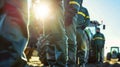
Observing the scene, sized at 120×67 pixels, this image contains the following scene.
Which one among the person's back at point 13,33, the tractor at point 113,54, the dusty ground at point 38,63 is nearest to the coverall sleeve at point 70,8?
the dusty ground at point 38,63

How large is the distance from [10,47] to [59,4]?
153 centimetres

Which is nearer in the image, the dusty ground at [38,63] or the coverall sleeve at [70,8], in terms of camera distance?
the coverall sleeve at [70,8]

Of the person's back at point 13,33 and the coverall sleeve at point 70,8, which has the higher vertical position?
the coverall sleeve at point 70,8

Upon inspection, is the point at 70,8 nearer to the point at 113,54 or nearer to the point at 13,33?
the point at 13,33

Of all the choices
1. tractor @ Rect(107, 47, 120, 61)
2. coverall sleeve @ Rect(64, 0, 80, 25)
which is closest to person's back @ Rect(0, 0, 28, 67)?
coverall sleeve @ Rect(64, 0, 80, 25)

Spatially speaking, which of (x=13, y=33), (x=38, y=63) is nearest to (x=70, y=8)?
(x=38, y=63)

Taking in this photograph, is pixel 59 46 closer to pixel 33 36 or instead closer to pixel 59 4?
pixel 59 4

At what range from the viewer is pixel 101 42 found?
1673 cm

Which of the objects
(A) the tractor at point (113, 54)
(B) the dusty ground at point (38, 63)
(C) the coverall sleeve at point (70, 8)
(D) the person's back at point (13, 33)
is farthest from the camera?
(A) the tractor at point (113, 54)

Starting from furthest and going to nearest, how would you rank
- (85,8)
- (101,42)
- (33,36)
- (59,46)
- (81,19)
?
(101,42) → (85,8) → (81,19) → (33,36) → (59,46)

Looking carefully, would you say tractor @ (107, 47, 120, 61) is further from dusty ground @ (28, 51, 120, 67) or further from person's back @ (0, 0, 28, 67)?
person's back @ (0, 0, 28, 67)

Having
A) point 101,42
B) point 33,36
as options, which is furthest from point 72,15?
point 101,42

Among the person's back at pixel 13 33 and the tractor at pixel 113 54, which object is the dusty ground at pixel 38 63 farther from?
the tractor at pixel 113 54

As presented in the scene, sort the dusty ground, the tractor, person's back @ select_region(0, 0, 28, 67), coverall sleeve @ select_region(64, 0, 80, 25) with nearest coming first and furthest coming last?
person's back @ select_region(0, 0, 28, 67), coverall sleeve @ select_region(64, 0, 80, 25), the dusty ground, the tractor
